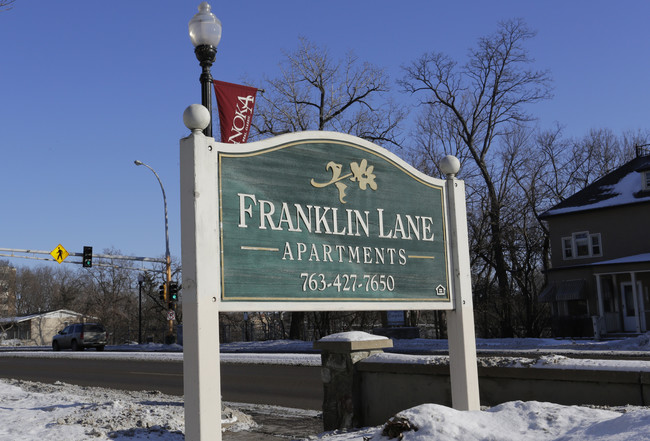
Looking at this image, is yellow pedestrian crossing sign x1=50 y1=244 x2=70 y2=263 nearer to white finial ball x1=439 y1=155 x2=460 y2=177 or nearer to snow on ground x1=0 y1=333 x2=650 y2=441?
snow on ground x1=0 y1=333 x2=650 y2=441

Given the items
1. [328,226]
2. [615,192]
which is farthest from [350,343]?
[615,192]

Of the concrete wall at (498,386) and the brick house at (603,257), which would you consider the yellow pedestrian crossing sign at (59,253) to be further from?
the concrete wall at (498,386)

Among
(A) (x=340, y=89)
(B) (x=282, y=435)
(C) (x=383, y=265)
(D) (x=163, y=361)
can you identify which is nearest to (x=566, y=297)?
(A) (x=340, y=89)

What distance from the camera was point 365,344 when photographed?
7.34 meters

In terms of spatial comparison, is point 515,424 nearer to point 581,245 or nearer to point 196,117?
point 196,117

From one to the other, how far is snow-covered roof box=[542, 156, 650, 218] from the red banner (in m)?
28.3

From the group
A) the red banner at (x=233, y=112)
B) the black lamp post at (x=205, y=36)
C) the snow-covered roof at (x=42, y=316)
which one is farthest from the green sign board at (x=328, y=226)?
the snow-covered roof at (x=42, y=316)

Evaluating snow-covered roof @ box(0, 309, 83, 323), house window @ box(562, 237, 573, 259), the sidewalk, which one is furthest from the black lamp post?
snow-covered roof @ box(0, 309, 83, 323)

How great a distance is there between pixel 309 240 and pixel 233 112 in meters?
2.96

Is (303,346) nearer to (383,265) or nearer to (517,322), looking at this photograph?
(517,322)

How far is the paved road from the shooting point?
13048 mm

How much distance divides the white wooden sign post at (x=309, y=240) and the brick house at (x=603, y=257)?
25847 millimetres

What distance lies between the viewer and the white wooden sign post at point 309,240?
177 inches

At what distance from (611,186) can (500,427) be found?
3333 cm
